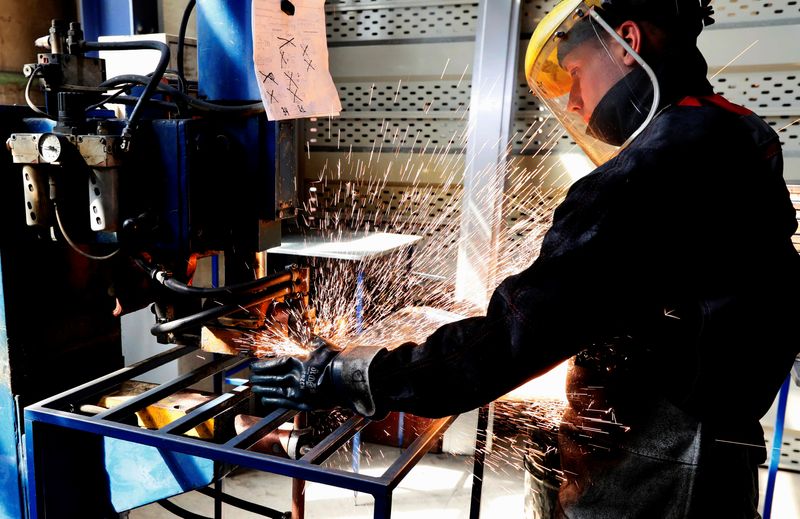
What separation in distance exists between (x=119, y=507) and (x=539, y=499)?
56.3 inches

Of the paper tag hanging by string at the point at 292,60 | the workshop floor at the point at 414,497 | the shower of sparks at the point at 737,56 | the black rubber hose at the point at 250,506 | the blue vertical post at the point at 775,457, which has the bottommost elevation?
the workshop floor at the point at 414,497

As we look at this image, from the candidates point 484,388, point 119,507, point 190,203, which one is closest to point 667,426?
point 484,388

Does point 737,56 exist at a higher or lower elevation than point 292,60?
higher

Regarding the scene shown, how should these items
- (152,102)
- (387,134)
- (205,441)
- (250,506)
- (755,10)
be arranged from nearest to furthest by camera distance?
(205,441), (152,102), (250,506), (755,10), (387,134)

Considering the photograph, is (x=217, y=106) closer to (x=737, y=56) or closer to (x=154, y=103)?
(x=154, y=103)

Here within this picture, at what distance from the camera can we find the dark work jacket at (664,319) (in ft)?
4.14

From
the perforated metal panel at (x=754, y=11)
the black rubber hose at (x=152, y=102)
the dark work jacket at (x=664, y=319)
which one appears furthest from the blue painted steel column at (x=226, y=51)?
the perforated metal panel at (x=754, y=11)

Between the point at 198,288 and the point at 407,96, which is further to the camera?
the point at 407,96

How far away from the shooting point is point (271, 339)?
2037 mm

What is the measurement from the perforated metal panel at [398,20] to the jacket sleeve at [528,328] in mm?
3122

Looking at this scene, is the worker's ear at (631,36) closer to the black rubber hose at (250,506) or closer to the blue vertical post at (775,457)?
the blue vertical post at (775,457)

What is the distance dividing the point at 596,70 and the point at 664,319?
0.66m

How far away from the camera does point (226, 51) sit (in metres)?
1.71

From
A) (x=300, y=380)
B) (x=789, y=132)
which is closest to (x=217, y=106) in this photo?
(x=300, y=380)
